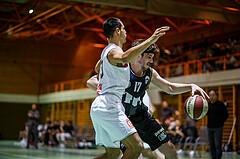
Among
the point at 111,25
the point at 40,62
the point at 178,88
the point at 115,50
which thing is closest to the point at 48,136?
the point at 40,62

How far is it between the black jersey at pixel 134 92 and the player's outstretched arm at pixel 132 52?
1069mm

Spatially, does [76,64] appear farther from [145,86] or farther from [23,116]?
[145,86]

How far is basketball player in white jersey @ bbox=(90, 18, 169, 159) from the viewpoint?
416 centimetres

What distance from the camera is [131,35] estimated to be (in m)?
28.0

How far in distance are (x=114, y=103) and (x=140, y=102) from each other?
1179 millimetres

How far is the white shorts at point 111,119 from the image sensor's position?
416 centimetres

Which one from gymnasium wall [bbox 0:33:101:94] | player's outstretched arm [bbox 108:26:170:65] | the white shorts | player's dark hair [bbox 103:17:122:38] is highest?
gymnasium wall [bbox 0:33:101:94]

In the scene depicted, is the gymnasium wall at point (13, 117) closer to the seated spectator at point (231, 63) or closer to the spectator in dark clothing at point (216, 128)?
the seated spectator at point (231, 63)

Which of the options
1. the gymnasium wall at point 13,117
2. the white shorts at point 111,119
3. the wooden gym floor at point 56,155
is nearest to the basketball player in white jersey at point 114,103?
the white shorts at point 111,119

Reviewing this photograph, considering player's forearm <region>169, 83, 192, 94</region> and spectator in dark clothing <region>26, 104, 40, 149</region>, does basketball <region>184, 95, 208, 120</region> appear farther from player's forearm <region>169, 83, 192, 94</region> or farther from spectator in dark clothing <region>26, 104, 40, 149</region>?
spectator in dark clothing <region>26, 104, 40, 149</region>

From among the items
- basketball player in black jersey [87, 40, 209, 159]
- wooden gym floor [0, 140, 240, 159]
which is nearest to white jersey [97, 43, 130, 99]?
basketball player in black jersey [87, 40, 209, 159]

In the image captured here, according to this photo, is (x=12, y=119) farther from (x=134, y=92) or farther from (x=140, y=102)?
(x=134, y=92)

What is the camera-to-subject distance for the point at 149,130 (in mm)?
5289

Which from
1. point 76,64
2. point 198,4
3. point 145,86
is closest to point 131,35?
point 76,64
